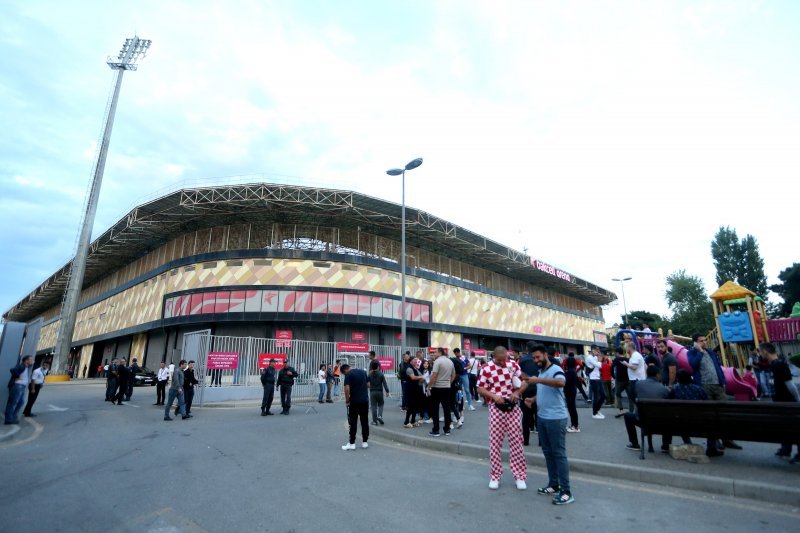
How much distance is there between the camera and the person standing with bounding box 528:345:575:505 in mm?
4512

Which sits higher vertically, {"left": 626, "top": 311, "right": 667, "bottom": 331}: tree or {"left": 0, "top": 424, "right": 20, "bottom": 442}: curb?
{"left": 626, "top": 311, "right": 667, "bottom": 331}: tree

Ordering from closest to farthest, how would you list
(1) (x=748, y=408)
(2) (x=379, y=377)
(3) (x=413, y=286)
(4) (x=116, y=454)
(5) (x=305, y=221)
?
(1) (x=748, y=408) < (4) (x=116, y=454) < (2) (x=379, y=377) < (5) (x=305, y=221) < (3) (x=413, y=286)

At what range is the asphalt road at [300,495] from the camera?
12.8 ft

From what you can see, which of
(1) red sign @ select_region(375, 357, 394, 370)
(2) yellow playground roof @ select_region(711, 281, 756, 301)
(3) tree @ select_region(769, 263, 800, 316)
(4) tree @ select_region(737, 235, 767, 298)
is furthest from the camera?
(4) tree @ select_region(737, 235, 767, 298)

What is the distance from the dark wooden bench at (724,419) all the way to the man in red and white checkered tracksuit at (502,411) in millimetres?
2303

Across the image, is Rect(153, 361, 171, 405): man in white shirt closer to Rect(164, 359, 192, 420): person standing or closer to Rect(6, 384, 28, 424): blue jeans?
Rect(164, 359, 192, 420): person standing

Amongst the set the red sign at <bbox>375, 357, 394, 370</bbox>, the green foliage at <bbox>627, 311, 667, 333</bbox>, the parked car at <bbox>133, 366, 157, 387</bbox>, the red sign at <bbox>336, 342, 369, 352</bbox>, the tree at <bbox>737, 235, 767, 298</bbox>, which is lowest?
the parked car at <bbox>133, 366, 157, 387</bbox>

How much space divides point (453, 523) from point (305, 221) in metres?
33.3

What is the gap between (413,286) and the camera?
37656 millimetres

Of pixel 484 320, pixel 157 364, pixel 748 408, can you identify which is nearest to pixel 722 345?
pixel 748 408

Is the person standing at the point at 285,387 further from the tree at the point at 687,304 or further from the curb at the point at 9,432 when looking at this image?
the tree at the point at 687,304

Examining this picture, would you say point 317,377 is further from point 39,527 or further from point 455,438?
point 39,527

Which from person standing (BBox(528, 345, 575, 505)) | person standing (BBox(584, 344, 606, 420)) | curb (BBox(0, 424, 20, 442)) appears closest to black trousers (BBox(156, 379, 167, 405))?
curb (BBox(0, 424, 20, 442))

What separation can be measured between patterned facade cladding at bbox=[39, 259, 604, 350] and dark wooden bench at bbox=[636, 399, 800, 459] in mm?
28511
